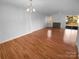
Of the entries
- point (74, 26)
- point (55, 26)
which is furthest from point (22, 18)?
point (74, 26)

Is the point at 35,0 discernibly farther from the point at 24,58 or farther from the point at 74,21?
the point at 74,21

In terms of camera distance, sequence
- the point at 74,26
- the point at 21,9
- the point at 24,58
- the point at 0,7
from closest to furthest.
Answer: the point at 24,58 → the point at 0,7 → the point at 21,9 → the point at 74,26

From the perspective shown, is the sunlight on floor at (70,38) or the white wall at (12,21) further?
the sunlight on floor at (70,38)

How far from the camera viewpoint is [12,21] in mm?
5156

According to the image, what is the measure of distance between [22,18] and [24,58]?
4.01 meters

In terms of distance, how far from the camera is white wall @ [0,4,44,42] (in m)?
4.45

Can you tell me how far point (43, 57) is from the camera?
9.36 ft

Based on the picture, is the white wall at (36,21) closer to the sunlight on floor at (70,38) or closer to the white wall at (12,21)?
the white wall at (12,21)

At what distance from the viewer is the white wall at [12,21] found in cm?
445

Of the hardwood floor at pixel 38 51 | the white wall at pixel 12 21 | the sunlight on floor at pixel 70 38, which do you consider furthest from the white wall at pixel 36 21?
the hardwood floor at pixel 38 51

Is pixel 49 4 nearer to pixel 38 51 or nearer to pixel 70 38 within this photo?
pixel 70 38

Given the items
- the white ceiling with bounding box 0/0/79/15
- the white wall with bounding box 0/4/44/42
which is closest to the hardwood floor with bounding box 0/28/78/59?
the white wall with bounding box 0/4/44/42

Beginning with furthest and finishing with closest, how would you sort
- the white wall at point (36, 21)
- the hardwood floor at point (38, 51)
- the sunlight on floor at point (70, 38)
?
1. the white wall at point (36, 21)
2. the sunlight on floor at point (70, 38)
3. the hardwood floor at point (38, 51)

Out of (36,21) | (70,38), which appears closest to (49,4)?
(70,38)
